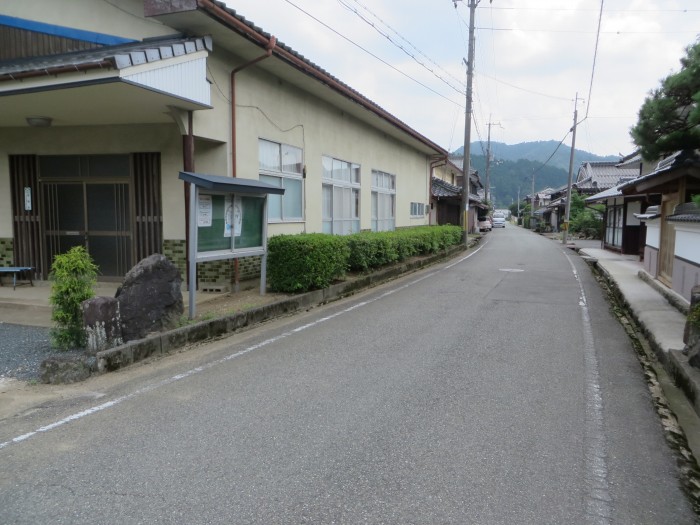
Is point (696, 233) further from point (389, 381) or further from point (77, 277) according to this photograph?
point (77, 277)

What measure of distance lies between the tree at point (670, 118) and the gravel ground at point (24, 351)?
842 centimetres

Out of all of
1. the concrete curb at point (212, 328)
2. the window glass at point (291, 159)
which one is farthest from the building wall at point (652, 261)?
the window glass at point (291, 159)

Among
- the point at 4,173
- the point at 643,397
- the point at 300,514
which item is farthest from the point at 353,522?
the point at 4,173

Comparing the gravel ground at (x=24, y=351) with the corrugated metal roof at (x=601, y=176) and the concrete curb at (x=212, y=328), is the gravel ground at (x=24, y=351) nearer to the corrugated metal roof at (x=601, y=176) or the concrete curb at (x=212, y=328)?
the concrete curb at (x=212, y=328)

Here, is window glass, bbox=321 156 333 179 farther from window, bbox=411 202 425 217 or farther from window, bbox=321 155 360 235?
window, bbox=411 202 425 217

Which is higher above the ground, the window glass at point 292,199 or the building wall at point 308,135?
the building wall at point 308,135

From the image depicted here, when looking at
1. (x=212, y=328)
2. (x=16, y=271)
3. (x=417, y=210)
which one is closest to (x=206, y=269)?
(x=212, y=328)

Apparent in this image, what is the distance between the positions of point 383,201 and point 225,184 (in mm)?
12874

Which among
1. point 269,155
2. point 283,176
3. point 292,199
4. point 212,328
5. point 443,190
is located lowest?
point 212,328

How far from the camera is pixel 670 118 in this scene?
7.51 m

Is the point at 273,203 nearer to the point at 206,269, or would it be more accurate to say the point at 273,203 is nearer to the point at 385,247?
the point at 206,269

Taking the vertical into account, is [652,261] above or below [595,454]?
above

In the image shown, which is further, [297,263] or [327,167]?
[327,167]

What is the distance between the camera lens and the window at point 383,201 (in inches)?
755
